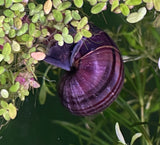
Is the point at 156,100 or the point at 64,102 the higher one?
the point at 64,102

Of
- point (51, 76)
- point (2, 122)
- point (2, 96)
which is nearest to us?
point (2, 96)

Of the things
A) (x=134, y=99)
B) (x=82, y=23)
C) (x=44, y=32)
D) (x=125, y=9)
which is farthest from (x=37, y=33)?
(x=134, y=99)

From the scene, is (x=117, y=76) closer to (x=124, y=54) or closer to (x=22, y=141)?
(x=124, y=54)

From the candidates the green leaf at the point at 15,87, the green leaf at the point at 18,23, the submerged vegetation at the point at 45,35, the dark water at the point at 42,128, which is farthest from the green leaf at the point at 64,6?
the dark water at the point at 42,128

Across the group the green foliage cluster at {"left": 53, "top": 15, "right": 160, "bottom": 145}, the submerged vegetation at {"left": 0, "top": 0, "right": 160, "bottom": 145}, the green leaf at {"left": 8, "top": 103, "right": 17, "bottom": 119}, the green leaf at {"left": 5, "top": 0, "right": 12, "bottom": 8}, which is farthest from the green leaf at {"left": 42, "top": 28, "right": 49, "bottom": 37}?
the green foliage cluster at {"left": 53, "top": 15, "right": 160, "bottom": 145}

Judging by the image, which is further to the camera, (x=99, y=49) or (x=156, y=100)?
(x=156, y=100)

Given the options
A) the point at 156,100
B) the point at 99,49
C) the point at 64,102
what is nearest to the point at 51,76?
the point at 64,102

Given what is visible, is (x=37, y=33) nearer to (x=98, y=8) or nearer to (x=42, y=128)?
(x=98, y=8)

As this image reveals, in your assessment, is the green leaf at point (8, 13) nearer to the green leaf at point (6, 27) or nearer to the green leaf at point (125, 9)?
the green leaf at point (6, 27)

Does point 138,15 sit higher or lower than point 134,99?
higher
